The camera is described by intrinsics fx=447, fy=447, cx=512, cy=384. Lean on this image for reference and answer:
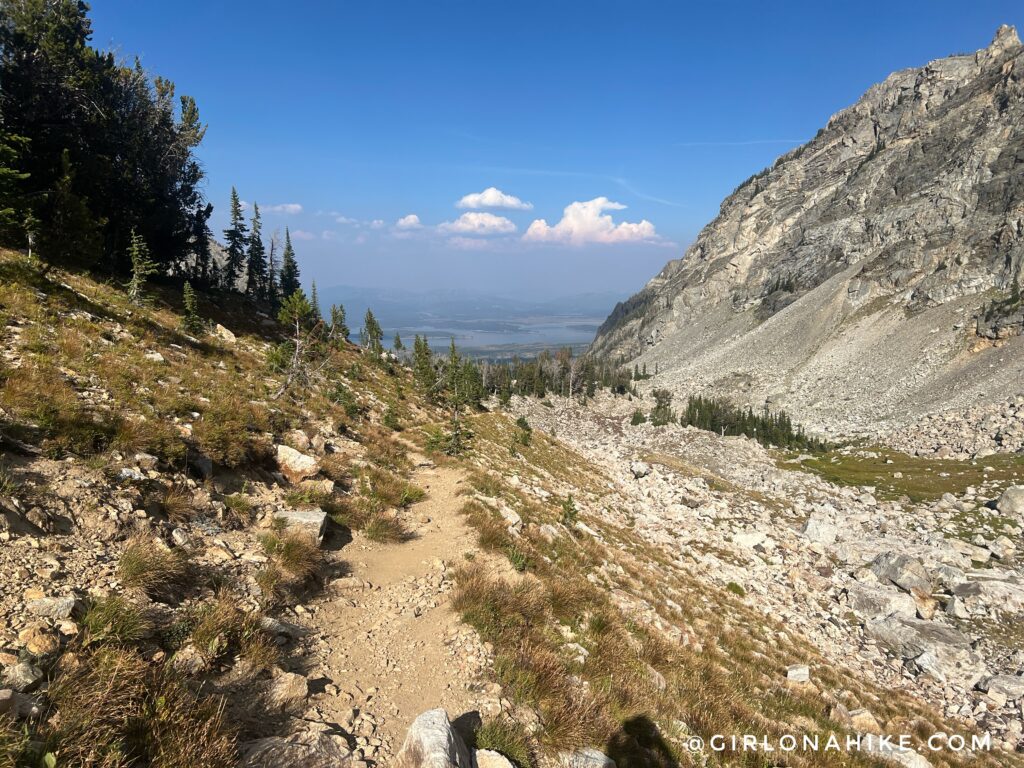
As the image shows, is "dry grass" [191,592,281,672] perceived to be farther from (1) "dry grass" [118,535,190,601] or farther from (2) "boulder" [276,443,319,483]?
(2) "boulder" [276,443,319,483]

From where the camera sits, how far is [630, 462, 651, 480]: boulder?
39219 mm

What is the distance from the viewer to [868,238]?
6678 inches

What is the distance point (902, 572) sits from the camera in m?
23.2

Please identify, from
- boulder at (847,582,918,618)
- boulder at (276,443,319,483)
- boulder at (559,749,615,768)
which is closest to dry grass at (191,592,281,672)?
boulder at (559,749,615,768)

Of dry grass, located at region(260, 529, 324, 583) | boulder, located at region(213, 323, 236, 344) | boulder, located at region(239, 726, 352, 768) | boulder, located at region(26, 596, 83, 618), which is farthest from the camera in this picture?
boulder, located at region(213, 323, 236, 344)

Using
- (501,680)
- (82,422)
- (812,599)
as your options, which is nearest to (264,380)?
(82,422)

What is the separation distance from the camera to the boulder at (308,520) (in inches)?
365

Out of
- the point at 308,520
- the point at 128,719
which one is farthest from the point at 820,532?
the point at 128,719

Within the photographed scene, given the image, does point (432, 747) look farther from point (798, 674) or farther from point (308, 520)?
point (798, 674)

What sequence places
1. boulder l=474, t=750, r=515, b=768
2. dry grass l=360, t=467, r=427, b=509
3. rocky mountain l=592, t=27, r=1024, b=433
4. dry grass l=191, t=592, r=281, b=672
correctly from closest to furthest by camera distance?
boulder l=474, t=750, r=515, b=768, dry grass l=191, t=592, r=281, b=672, dry grass l=360, t=467, r=427, b=509, rocky mountain l=592, t=27, r=1024, b=433

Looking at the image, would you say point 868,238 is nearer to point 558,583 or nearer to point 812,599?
point 812,599

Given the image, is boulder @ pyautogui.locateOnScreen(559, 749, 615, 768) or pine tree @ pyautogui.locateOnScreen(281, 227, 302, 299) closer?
boulder @ pyautogui.locateOnScreen(559, 749, 615, 768)

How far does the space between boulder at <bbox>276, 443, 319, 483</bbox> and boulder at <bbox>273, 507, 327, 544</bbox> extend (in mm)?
2156

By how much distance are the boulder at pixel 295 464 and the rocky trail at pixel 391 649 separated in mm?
2707
